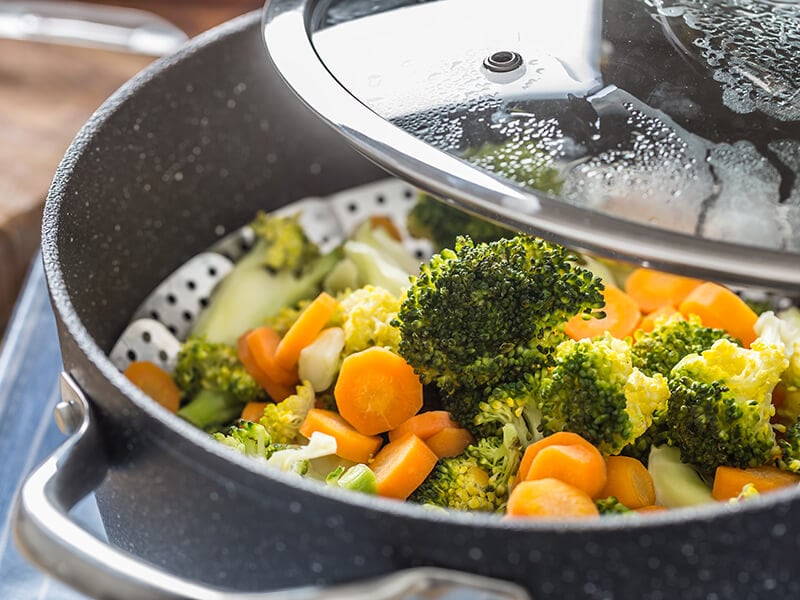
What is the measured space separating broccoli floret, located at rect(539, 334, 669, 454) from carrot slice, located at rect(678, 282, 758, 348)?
0.29 metres

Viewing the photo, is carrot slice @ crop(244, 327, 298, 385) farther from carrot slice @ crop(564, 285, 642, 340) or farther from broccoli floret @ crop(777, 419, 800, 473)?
broccoli floret @ crop(777, 419, 800, 473)

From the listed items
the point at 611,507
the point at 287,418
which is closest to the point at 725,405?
the point at 611,507

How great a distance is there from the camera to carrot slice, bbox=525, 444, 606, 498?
112cm

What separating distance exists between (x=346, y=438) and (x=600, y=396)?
1.08 feet

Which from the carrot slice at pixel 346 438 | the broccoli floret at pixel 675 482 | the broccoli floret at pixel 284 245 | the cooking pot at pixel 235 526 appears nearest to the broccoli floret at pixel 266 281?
the broccoli floret at pixel 284 245

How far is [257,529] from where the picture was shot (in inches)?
38.1

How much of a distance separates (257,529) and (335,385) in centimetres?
44

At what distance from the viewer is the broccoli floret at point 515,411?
1.23 metres

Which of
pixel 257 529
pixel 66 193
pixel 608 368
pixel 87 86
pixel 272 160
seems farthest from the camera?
pixel 87 86

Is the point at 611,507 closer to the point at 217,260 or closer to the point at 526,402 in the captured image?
the point at 526,402

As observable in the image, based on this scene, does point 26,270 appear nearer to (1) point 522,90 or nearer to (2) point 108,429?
(2) point 108,429

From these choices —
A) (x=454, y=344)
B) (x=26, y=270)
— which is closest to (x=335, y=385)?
(x=454, y=344)

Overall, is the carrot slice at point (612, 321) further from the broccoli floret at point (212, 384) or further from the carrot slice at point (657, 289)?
the broccoli floret at point (212, 384)

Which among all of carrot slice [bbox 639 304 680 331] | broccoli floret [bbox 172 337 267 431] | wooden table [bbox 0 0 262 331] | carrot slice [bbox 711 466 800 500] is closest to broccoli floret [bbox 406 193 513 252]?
carrot slice [bbox 639 304 680 331]
